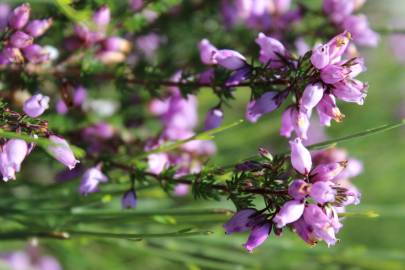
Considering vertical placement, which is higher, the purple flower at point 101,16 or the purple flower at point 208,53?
the purple flower at point 101,16

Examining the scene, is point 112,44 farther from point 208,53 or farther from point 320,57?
point 320,57

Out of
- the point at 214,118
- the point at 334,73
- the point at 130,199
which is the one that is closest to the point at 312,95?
the point at 334,73

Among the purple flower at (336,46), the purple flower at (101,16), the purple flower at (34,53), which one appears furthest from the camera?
the purple flower at (101,16)

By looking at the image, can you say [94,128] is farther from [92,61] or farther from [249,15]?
[249,15]

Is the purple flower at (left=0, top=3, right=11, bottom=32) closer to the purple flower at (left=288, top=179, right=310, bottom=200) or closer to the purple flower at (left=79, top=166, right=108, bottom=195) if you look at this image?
the purple flower at (left=79, top=166, right=108, bottom=195)

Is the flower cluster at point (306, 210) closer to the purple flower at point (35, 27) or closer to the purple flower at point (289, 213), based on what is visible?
the purple flower at point (289, 213)

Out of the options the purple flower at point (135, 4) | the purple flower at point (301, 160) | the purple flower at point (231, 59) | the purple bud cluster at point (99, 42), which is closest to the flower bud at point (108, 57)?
the purple bud cluster at point (99, 42)

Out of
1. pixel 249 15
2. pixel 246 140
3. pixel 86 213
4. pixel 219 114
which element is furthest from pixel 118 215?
pixel 246 140
